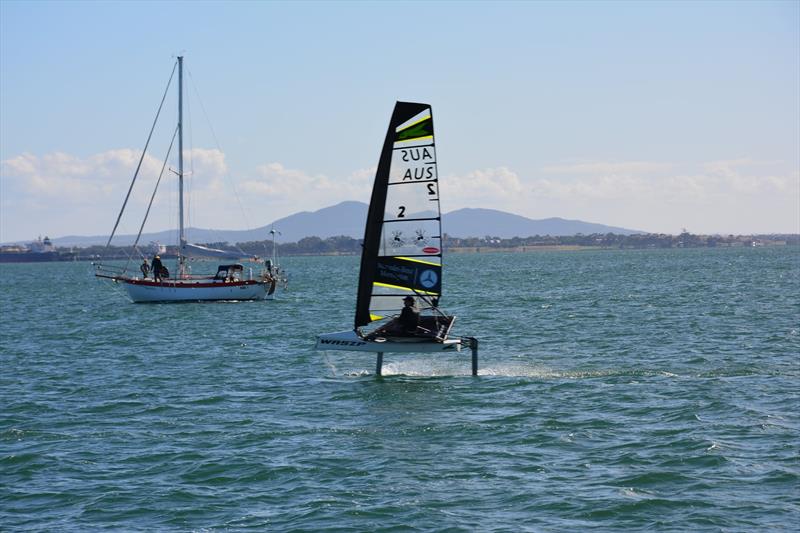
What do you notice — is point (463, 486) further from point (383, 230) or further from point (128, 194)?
point (128, 194)

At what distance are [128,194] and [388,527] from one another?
173ft

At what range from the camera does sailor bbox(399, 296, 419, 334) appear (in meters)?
23.7

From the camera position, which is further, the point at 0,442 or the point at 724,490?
the point at 0,442

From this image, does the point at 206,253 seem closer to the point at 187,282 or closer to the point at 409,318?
the point at 187,282

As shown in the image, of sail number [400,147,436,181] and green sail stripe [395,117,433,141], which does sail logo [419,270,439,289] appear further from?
green sail stripe [395,117,433,141]

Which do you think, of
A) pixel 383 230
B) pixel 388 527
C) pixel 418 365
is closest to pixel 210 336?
pixel 418 365

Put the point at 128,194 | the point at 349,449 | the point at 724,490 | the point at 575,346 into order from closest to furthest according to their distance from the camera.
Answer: the point at 724,490, the point at 349,449, the point at 575,346, the point at 128,194

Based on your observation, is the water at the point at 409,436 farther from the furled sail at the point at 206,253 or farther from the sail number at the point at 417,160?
the furled sail at the point at 206,253

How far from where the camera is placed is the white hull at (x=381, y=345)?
23297mm

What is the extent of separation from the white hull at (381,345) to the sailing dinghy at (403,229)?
2.45 feet

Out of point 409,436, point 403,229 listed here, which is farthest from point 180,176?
point 409,436

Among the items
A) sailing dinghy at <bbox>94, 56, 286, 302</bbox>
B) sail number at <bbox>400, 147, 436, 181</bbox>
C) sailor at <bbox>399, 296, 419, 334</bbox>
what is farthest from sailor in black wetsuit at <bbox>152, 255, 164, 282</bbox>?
sailor at <bbox>399, 296, 419, 334</bbox>

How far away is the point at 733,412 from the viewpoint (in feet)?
67.7

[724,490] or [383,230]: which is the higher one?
[383,230]
